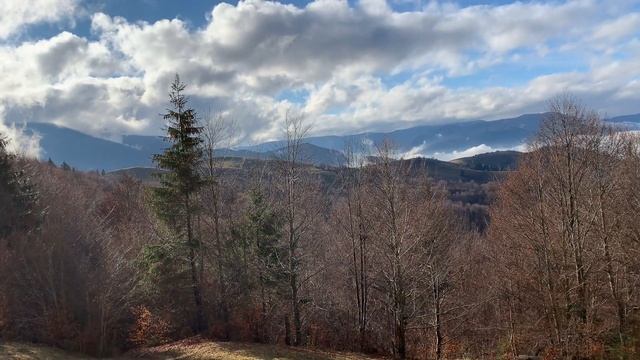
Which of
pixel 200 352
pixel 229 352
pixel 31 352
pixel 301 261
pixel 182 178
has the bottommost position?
pixel 200 352

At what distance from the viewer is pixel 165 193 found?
29.0 metres

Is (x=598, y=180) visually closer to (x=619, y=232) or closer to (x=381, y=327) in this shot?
(x=619, y=232)

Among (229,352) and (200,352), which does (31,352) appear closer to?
(200,352)

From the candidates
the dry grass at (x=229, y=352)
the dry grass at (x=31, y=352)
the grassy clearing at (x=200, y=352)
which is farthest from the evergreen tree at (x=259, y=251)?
the dry grass at (x=31, y=352)

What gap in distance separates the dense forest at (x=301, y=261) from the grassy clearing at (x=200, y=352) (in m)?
1.82

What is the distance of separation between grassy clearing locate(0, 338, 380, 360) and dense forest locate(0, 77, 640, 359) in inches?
71.7

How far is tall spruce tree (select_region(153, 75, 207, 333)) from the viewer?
94.0 feet

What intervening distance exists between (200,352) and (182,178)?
10.5 m

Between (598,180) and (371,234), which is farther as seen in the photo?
(371,234)

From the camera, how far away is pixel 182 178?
2880 cm

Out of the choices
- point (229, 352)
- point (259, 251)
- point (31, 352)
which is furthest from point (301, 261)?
point (31, 352)

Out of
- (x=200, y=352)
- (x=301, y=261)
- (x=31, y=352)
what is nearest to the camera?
(x=31, y=352)

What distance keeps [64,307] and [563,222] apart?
103 feet

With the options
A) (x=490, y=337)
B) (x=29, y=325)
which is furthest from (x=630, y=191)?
(x=29, y=325)
